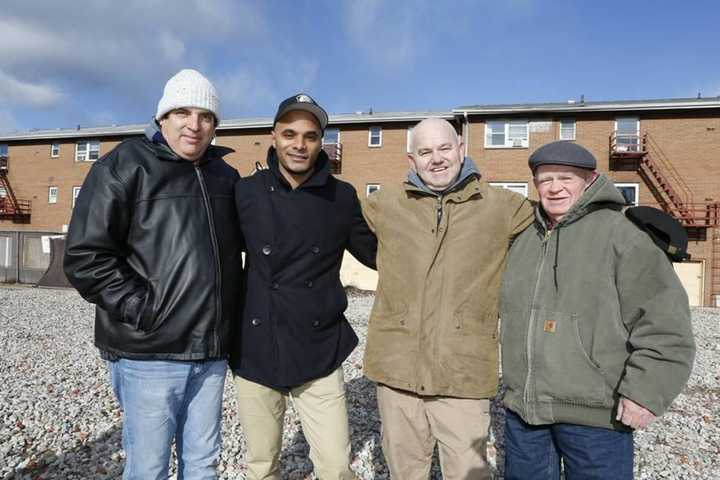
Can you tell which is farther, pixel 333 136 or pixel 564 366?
pixel 333 136

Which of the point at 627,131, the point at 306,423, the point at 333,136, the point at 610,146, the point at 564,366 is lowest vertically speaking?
the point at 306,423

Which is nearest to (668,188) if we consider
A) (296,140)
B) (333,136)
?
(333,136)

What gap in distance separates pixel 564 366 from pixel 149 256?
7.27 feet

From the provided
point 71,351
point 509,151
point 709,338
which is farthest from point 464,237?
point 509,151

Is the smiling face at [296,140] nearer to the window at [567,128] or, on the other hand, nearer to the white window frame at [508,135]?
the white window frame at [508,135]

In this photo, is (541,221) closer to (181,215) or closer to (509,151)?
(181,215)

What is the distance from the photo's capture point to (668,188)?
19.5m

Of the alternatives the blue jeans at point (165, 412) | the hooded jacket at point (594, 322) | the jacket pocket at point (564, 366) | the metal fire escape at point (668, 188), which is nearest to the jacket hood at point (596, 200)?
the hooded jacket at point (594, 322)

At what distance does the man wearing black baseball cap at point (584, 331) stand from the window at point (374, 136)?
2128 cm

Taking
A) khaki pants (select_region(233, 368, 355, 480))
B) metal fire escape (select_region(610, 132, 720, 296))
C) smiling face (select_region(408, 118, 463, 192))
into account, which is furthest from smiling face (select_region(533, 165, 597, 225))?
metal fire escape (select_region(610, 132, 720, 296))

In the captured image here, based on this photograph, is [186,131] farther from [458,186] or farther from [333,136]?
[333,136]

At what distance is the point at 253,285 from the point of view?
2.89 m

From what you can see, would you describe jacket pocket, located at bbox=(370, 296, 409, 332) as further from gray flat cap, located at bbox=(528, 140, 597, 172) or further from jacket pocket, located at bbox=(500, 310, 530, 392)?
gray flat cap, located at bbox=(528, 140, 597, 172)

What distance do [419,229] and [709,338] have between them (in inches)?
476
